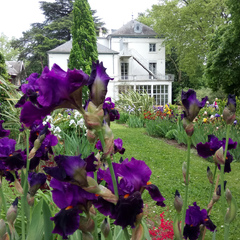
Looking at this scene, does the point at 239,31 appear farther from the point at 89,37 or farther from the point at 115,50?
the point at 115,50

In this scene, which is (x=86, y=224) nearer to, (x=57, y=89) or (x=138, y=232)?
(x=138, y=232)

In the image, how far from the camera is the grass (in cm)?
274

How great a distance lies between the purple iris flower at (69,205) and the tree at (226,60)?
36.2 ft

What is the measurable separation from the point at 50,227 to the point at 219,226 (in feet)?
6.67

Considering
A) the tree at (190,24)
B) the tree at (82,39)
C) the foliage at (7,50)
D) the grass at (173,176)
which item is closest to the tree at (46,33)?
the tree at (190,24)

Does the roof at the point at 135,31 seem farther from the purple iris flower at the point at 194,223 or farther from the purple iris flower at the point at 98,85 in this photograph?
the purple iris flower at the point at 98,85

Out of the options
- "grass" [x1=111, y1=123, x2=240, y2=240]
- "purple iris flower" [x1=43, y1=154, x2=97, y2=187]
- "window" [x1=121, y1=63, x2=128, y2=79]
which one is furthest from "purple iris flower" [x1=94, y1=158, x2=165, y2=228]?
"window" [x1=121, y1=63, x2=128, y2=79]

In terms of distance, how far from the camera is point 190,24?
2011cm

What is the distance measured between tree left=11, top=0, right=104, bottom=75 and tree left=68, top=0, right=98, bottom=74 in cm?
1373

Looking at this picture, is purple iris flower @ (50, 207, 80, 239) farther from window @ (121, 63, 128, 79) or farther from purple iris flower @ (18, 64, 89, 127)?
window @ (121, 63, 128, 79)

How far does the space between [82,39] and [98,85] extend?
570 inches

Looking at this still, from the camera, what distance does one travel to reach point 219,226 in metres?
2.51

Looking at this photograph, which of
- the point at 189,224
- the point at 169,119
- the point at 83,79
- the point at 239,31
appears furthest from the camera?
the point at 239,31

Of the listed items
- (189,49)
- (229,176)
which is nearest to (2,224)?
(229,176)
